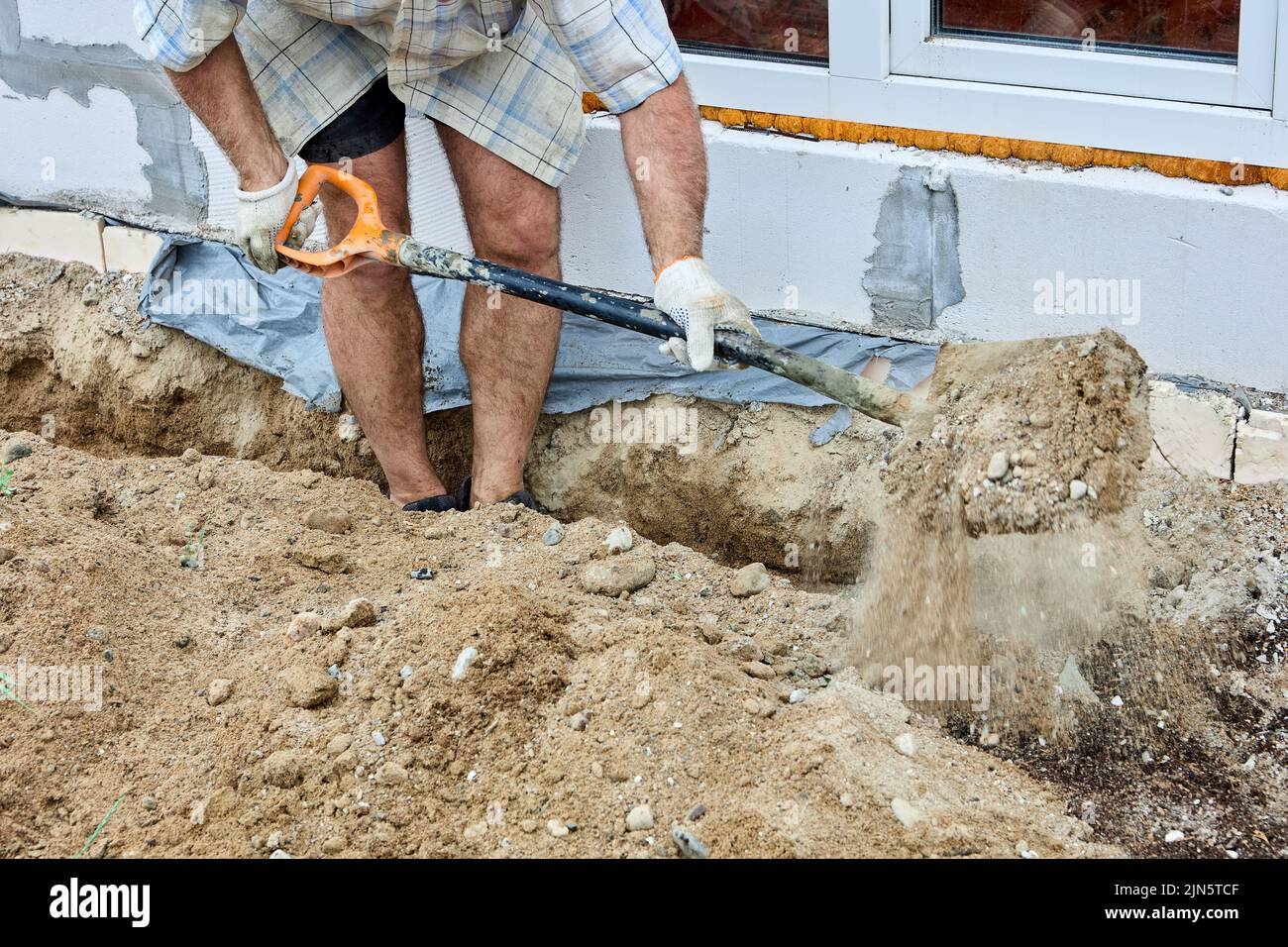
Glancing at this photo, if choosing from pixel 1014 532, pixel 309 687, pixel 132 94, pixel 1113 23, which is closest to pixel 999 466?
pixel 1014 532

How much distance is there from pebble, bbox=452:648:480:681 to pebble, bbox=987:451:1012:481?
0.96 m

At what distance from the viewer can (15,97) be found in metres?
4.23

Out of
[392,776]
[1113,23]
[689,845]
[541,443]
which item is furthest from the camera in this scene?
[541,443]

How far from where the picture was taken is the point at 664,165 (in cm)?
253

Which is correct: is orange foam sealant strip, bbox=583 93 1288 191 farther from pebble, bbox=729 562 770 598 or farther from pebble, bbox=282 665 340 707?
pebble, bbox=282 665 340 707

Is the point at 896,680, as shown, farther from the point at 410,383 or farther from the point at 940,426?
the point at 410,383

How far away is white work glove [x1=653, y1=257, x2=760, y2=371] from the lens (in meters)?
2.33

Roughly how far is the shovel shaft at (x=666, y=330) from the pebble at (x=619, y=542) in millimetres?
541

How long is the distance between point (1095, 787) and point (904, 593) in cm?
49

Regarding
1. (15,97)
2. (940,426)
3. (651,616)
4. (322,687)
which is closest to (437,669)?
(322,687)

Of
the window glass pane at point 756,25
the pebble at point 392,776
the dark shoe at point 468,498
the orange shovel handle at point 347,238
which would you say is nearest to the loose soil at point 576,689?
the pebble at point 392,776

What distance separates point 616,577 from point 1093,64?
1486 mm

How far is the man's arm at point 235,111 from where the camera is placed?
261cm

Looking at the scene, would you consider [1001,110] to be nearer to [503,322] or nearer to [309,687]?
[503,322]
